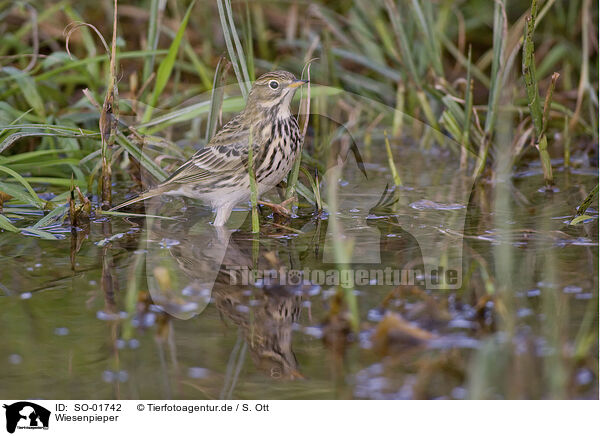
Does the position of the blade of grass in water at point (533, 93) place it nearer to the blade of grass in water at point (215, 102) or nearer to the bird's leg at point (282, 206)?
the bird's leg at point (282, 206)

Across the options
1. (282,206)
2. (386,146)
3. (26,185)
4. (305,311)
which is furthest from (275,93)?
(305,311)

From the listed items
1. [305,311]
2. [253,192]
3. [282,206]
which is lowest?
[305,311]

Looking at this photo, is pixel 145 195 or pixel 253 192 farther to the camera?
pixel 145 195

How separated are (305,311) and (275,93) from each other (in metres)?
1.93

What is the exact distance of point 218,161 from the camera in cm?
476

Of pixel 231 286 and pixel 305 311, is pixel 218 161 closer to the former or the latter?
pixel 231 286

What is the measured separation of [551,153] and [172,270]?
3.39 meters

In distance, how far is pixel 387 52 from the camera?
6625 mm

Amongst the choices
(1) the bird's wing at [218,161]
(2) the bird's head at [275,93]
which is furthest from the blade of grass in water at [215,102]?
(2) the bird's head at [275,93]

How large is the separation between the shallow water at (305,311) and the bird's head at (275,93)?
2.26 ft

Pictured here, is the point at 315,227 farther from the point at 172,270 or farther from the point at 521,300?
the point at 521,300
